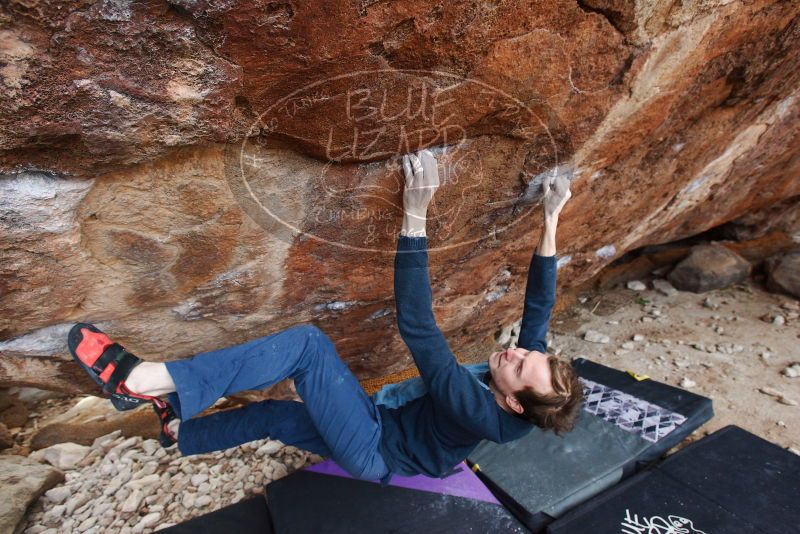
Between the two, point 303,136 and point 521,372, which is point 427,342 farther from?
point 303,136

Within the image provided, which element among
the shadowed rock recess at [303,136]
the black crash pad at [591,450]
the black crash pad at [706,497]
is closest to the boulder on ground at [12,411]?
the shadowed rock recess at [303,136]

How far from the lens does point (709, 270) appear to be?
464 cm

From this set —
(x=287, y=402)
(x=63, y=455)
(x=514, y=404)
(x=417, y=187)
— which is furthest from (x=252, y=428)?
(x=63, y=455)

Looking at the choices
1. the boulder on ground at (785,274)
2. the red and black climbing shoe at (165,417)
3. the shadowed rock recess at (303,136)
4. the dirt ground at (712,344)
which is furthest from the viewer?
the boulder on ground at (785,274)

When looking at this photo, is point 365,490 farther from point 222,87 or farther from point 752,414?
point 752,414

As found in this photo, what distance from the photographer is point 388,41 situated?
1.27 metres

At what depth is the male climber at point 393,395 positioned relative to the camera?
1595 millimetres

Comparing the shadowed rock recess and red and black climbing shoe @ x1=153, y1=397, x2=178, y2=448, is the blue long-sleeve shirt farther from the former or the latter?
red and black climbing shoe @ x1=153, y1=397, x2=178, y2=448

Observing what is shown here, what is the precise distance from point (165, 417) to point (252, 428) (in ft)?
1.15

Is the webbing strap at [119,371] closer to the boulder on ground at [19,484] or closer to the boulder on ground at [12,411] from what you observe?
the boulder on ground at [19,484]

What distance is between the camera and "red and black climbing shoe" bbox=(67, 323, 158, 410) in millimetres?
1539

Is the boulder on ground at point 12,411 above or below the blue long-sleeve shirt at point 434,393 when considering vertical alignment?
below

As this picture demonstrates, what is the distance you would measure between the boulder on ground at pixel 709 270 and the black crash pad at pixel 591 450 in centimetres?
205

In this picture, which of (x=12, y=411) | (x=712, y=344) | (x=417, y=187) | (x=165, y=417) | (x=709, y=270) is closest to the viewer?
(x=417, y=187)
